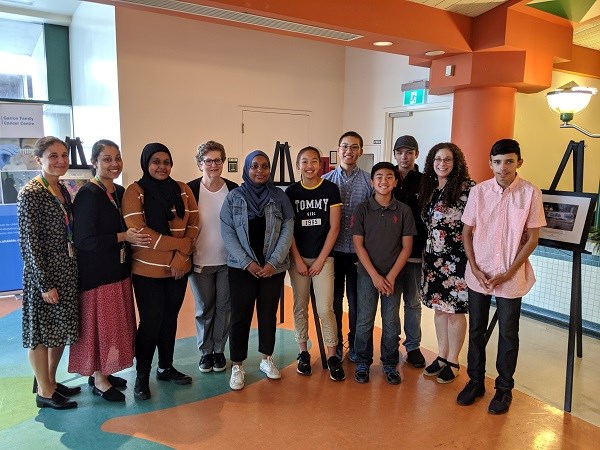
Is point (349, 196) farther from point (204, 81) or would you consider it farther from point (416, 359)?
point (204, 81)

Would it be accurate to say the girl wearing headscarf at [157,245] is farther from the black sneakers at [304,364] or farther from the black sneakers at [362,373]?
the black sneakers at [362,373]

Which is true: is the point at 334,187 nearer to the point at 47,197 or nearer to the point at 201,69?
the point at 47,197

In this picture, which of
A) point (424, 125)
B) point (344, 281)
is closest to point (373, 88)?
point (424, 125)

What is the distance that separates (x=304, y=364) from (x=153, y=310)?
1.08 m

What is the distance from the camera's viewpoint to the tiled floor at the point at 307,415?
2.40m

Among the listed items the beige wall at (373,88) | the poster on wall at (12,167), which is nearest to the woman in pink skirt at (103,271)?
the poster on wall at (12,167)

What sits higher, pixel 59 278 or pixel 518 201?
pixel 518 201

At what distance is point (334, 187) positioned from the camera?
2959 mm

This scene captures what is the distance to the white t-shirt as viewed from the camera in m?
2.96

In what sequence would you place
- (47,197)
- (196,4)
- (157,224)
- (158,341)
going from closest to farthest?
(47,197) → (157,224) → (158,341) → (196,4)

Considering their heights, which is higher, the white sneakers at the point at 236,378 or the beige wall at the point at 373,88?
the beige wall at the point at 373,88

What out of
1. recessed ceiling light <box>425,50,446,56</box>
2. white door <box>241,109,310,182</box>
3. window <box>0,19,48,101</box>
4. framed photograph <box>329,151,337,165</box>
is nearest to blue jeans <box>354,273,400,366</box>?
recessed ceiling light <box>425,50,446,56</box>

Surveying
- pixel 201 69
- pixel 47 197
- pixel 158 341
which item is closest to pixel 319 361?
pixel 158 341

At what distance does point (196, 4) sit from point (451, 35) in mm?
2418
